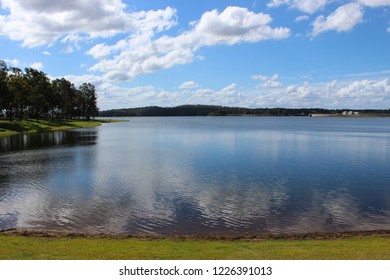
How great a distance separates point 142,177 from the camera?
40906 mm

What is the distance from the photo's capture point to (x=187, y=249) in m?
16.9

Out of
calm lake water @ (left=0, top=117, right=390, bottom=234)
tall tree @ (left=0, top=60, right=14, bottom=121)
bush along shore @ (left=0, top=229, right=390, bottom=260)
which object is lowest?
calm lake water @ (left=0, top=117, right=390, bottom=234)

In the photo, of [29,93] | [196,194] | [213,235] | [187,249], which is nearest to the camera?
[187,249]

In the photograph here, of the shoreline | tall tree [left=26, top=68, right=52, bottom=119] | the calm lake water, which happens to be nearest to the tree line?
tall tree [left=26, top=68, right=52, bottom=119]

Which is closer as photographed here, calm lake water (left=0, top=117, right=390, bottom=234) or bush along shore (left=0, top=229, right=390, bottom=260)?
bush along shore (left=0, top=229, right=390, bottom=260)

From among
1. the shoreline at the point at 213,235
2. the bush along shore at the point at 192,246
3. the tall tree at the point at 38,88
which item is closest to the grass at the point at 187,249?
the bush along shore at the point at 192,246

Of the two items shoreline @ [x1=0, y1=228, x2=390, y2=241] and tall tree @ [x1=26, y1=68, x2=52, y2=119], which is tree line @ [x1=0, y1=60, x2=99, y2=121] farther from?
shoreline @ [x1=0, y1=228, x2=390, y2=241]

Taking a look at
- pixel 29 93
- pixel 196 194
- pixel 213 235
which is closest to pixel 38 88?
pixel 29 93

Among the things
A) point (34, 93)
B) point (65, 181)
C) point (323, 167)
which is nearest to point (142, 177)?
point (65, 181)

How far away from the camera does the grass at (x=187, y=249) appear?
48.8 feet

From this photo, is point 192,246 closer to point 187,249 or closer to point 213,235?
point 187,249

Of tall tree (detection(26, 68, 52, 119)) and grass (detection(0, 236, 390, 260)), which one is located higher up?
tall tree (detection(26, 68, 52, 119))

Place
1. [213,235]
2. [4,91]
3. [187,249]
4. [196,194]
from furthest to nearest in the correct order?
[4,91] → [196,194] → [213,235] → [187,249]

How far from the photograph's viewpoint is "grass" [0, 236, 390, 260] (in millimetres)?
14875
